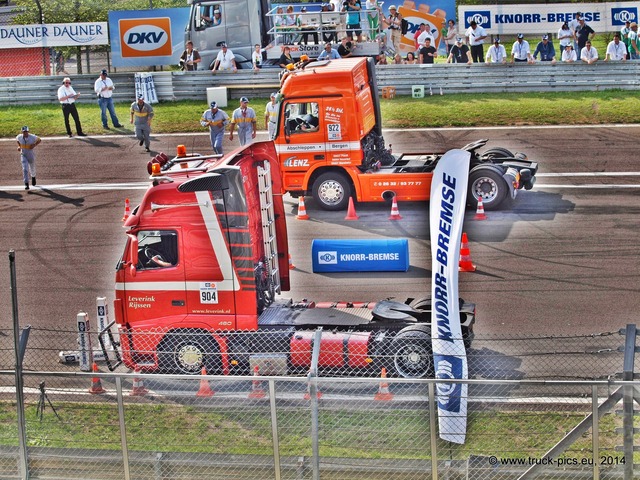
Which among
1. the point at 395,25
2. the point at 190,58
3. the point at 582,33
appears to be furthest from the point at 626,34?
the point at 190,58

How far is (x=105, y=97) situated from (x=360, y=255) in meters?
14.1

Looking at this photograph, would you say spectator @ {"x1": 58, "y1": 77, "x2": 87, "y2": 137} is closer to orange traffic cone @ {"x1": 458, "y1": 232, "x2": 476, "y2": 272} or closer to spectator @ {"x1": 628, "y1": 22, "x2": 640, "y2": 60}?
orange traffic cone @ {"x1": 458, "y1": 232, "x2": 476, "y2": 272}

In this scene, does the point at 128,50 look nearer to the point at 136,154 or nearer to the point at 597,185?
the point at 136,154

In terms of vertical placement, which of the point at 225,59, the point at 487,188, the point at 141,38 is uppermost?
the point at 141,38

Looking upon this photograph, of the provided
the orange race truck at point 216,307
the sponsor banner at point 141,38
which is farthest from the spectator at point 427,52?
the orange race truck at point 216,307

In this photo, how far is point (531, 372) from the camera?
521 inches

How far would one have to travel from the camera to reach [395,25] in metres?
35.2

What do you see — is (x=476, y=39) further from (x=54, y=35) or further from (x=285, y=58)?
(x=54, y=35)

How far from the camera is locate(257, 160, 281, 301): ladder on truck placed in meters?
14.4

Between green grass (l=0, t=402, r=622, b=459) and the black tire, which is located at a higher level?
the black tire

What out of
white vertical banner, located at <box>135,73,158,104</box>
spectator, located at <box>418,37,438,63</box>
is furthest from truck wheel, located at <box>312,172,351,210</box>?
spectator, located at <box>418,37,438,63</box>

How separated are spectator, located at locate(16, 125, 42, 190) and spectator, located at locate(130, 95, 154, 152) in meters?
2.92

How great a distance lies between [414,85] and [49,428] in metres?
21.6

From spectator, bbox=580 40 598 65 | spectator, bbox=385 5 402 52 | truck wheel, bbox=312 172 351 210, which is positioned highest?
spectator, bbox=385 5 402 52
